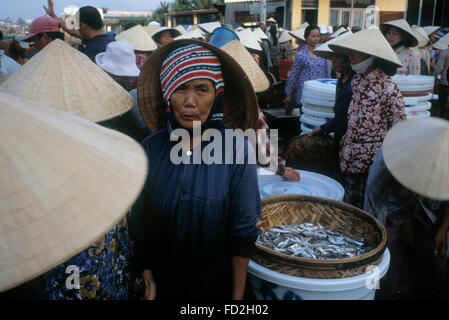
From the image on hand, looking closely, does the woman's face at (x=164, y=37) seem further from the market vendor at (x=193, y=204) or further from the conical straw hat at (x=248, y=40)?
the market vendor at (x=193, y=204)

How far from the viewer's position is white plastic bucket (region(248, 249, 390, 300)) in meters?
1.59

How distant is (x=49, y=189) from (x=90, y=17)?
12.7 ft

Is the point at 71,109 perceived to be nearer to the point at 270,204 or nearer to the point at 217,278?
the point at 217,278

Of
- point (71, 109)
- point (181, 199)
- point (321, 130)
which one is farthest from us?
point (321, 130)

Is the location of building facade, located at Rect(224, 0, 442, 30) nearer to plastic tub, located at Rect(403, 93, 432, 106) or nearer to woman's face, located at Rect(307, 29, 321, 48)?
woman's face, located at Rect(307, 29, 321, 48)

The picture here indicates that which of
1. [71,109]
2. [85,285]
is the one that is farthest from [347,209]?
[71,109]

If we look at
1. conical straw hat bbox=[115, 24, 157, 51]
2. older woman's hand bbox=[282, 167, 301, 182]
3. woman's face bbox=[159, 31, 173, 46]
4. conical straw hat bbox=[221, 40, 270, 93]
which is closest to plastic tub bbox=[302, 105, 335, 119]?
conical straw hat bbox=[221, 40, 270, 93]

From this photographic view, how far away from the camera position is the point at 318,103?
13.6 ft

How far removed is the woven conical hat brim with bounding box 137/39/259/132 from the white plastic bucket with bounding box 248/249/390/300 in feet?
2.58

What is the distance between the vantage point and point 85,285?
158cm

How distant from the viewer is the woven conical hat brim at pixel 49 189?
0.54m

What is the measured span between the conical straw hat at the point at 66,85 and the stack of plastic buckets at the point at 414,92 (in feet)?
10.2

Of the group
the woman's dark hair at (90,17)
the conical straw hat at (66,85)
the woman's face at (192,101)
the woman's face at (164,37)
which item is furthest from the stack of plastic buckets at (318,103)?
the woman's face at (164,37)
